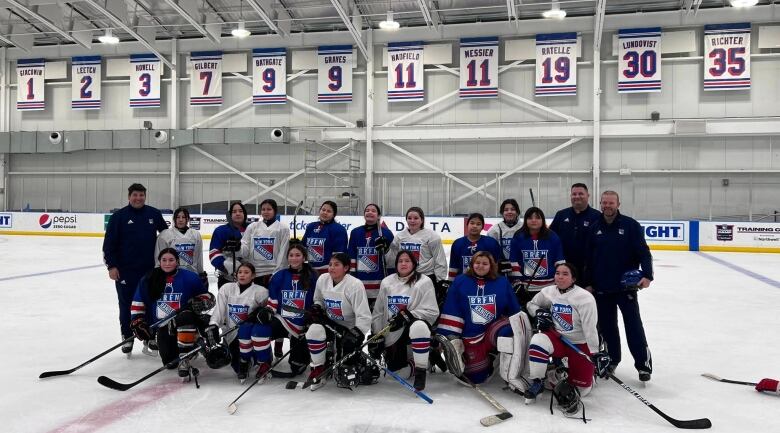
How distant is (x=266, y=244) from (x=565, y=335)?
108 inches

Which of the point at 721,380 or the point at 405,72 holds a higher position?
the point at 405,72

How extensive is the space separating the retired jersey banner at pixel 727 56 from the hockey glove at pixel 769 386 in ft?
50.5

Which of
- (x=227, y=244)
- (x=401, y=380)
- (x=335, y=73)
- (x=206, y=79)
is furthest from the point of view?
(x=206, y=79)

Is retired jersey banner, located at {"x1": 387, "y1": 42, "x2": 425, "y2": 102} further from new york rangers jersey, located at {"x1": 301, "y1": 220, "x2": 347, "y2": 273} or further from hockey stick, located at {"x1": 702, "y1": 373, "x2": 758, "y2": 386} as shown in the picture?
hockey stick, located at {"x1": 702, "y1": 373, "x2": 758, "y2": 386}

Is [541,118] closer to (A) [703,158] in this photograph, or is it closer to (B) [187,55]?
(A) [703,158]

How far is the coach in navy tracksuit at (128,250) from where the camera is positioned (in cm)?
514

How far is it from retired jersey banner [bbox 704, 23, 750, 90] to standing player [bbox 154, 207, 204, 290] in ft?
54.3

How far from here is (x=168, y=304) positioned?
4.68m

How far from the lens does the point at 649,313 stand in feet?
23.1

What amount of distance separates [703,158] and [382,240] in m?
15.6

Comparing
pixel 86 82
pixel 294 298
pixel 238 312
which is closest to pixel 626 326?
pixel 294 298

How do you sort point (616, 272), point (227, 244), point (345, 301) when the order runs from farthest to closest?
point (227, 244) < point (616, 272) < point (345, 301)

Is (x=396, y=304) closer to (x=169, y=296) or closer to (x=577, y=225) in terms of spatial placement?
(x=577, y=225)

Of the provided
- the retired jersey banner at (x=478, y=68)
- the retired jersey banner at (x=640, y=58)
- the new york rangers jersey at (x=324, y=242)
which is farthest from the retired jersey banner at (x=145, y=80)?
the new york rangers jersey at (x=324, y=242)
